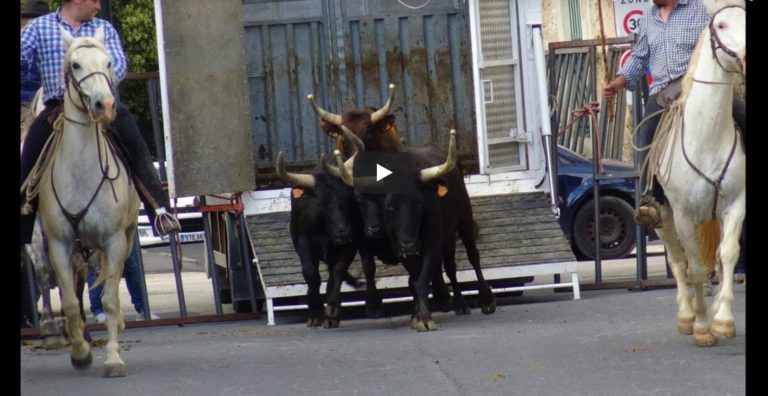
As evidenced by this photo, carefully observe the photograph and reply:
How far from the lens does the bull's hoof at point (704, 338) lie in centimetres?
1084

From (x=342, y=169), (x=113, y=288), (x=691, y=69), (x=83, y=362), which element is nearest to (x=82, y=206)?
(x=113, y=288)

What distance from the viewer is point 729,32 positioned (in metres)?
10.3

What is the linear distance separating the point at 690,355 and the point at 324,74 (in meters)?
6.49

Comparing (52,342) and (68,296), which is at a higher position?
(68,296)

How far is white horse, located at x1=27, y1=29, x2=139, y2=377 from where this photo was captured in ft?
35.7

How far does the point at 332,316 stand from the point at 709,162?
4.37 metres

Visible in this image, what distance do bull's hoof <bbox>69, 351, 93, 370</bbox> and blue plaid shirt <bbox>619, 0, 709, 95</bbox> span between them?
15.1 feet

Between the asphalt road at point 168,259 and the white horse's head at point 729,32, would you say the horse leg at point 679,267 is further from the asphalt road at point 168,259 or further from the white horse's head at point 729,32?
the asphalt road at point 168,259

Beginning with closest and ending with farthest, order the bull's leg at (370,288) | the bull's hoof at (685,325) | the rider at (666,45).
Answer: the bull's hoof at (685,325) < the rider at (666,45) < the bull's leg at (370,288)

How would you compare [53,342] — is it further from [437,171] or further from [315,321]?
[437,171]

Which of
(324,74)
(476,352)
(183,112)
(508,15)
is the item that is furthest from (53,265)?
(508,15)

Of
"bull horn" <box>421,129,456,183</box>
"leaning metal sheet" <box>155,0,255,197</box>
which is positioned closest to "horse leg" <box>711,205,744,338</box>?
"bull horn" <box>421,129,456,183</box>

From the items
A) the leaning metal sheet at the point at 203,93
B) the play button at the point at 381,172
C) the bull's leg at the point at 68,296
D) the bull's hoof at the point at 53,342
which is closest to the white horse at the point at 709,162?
the play button at the point at 381,172
